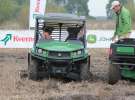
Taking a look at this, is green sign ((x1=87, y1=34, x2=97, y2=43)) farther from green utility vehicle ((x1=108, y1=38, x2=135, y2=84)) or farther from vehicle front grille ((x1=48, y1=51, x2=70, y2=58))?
green utility vehicle ((x1=108, y1=38, x2=135, y2=84))

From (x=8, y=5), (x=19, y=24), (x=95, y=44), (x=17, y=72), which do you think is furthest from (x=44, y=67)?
(x=8, y=5)

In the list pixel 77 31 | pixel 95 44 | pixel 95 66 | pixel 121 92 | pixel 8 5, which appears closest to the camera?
pixel 121 92

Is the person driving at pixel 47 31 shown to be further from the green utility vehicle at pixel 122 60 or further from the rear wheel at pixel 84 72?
the green utility vehicle at pixel 122 60

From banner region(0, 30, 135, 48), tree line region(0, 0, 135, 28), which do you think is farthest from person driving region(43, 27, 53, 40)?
banner region(0, 30, 135, 48)

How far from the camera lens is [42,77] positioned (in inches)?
627

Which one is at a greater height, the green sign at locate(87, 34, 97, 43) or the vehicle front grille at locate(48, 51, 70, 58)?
the vehicle front grille at locate(48, 51, 70, 58)

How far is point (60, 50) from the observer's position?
15406 millimetres

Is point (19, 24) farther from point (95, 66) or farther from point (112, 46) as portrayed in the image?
point (112, 46)

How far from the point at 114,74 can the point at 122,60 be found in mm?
418

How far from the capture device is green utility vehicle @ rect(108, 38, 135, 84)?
14.3 m

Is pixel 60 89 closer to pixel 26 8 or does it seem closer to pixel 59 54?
pixel 59 54

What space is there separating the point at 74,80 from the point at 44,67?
915 mm

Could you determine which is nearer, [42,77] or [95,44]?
[42,77]

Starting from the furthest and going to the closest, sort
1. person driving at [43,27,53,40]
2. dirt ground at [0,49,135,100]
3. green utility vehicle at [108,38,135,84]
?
person driving at [43,27,53,40]
green utility vehicle at [108,38,135,84]
dirt ground at [0,49,135,100]
